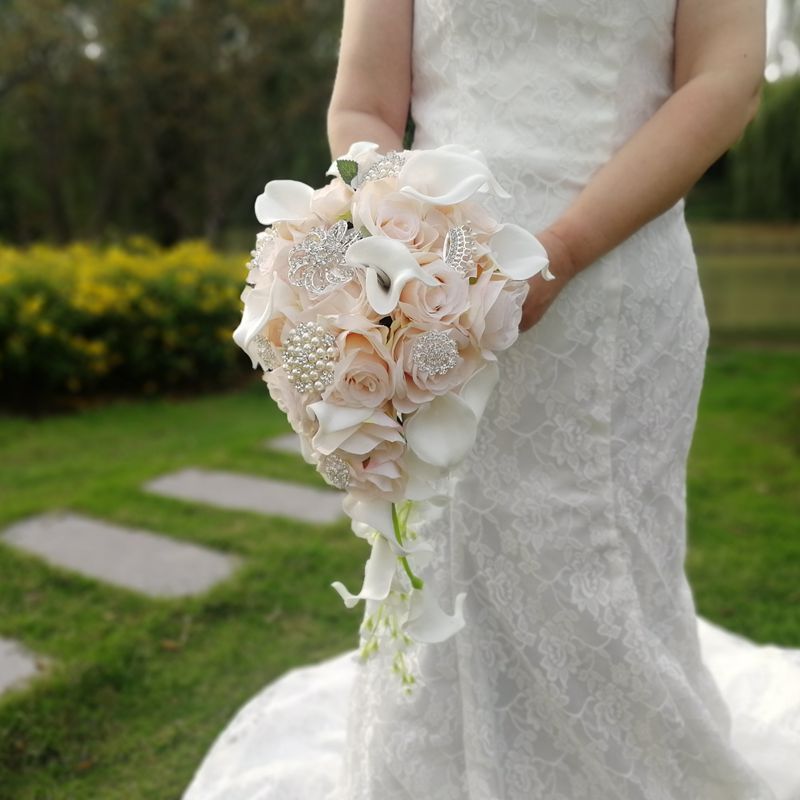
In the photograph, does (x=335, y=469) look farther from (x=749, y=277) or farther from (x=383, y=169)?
(x=749, y=277)

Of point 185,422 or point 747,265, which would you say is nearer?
point 185,422

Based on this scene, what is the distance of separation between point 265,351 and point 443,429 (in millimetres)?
261

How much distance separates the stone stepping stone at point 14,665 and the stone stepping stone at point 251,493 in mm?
1183

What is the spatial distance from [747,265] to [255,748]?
1228cm

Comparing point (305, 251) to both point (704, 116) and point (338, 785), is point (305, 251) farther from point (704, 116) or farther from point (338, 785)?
point (338, 785)

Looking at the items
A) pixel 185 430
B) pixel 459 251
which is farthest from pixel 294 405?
pixel 185 430

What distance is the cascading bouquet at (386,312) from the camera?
1.02m

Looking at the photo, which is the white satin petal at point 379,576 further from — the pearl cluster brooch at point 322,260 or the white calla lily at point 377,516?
the pearl cluster brooch at point 322,260

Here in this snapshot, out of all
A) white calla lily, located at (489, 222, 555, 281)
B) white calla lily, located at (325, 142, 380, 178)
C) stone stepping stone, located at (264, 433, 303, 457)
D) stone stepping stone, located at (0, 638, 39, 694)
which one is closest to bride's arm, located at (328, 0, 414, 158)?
white calla lily, located at (325, 142, 380, 178)

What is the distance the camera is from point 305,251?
3.44 feet

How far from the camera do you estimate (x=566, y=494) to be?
1428 mm

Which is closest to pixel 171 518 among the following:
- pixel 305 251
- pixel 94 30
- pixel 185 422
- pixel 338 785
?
pixel 338 785

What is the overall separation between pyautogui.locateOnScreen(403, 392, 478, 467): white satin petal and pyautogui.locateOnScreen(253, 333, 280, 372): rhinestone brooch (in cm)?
20

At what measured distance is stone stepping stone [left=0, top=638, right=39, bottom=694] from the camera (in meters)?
2.29
